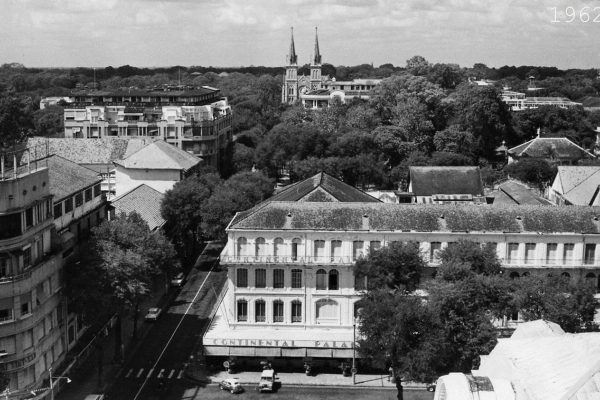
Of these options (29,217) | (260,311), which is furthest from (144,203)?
(29,217)

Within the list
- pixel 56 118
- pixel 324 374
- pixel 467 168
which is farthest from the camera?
pixel 56 118

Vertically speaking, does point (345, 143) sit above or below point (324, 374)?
above

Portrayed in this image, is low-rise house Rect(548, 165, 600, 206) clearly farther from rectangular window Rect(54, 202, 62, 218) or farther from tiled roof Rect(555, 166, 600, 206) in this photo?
rectangular window Rect(54, 202, 62, 218)

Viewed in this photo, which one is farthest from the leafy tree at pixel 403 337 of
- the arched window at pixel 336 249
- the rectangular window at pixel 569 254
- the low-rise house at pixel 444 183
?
the low-rise house at pixel 444 183

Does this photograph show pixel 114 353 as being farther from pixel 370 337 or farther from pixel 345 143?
pixel 345 143

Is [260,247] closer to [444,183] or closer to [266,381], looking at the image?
[266,381]

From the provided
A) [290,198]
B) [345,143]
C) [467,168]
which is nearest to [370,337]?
[290,198]
